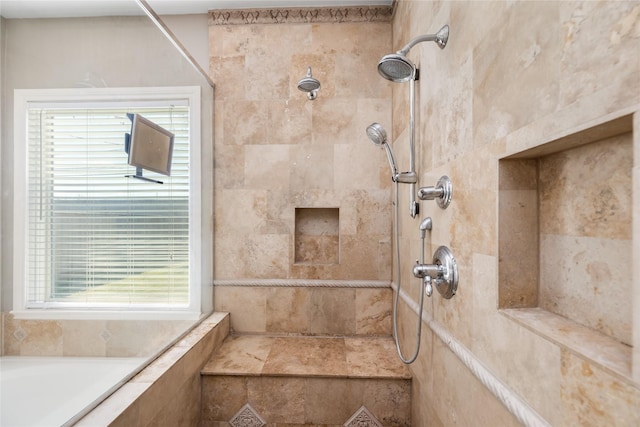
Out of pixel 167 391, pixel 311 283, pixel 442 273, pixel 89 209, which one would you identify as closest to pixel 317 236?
pixel 311 283

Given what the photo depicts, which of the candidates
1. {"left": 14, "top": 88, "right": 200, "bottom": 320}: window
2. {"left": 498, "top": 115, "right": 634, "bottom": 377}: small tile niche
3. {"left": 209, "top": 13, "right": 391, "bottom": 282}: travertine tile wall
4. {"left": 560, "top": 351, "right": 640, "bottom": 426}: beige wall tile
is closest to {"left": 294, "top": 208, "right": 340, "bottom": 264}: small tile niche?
{"left": 209, "top": 13, "right": 391, "bottom": 282}: travertine tile wall

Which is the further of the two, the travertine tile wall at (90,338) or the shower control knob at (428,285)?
the travertine tile wall at (90,338)

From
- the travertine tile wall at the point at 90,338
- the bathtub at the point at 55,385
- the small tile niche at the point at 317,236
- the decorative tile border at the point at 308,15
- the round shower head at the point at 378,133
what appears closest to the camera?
the bathtub at the point at 55,385

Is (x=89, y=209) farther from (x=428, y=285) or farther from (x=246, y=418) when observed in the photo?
(x=428, y=285)

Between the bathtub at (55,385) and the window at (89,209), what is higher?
the window at (89,209)

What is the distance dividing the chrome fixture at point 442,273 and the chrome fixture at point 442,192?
0.57ft

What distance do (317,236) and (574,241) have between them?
59.5 inches

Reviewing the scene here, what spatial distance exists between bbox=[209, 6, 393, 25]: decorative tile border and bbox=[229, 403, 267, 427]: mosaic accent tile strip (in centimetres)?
245

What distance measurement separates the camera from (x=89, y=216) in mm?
1261

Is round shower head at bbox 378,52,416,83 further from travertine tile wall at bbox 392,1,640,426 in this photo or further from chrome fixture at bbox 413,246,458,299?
chrome fixture at bbox 413,246,458,299

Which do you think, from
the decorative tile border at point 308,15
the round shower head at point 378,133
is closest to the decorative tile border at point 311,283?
the round shower head at point 378,133

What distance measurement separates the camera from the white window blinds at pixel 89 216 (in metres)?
1.14

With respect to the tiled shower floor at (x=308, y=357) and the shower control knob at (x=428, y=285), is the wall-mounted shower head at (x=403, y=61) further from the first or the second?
the tiled shower floor at (x=308, y=357)

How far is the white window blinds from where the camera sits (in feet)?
3.75
